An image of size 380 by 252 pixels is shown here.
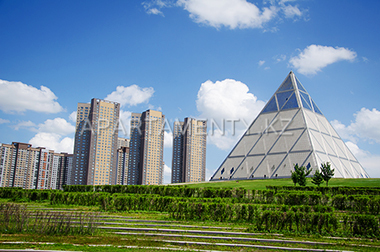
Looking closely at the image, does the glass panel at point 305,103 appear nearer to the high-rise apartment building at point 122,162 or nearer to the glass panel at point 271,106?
the glass panel at point 271,106

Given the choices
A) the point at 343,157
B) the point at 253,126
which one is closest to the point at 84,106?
the point at 253,126

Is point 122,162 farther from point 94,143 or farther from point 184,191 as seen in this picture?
point 184,191

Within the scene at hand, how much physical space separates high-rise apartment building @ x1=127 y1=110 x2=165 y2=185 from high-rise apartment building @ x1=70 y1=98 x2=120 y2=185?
277 inches

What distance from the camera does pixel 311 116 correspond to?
212ft

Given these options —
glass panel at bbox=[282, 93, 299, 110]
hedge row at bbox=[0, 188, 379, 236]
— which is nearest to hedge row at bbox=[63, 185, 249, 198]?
hedge row at bbox=[0, 188, 379, 236]

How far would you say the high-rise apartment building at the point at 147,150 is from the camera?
294 ft

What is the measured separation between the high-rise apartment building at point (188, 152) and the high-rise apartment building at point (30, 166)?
35.2m

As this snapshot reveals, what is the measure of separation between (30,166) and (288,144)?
75.2m

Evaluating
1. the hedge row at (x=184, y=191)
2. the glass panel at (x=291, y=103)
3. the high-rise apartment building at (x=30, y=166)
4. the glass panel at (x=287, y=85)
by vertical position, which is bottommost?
the hedge row at (x=184, y=191)

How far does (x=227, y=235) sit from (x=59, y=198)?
18137 mm

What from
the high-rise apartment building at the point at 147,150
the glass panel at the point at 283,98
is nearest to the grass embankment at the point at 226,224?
the glass panel at the point at 283,98

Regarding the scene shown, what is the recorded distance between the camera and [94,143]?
272ft

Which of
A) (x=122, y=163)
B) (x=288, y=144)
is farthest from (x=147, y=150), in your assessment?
(x=288, y=144)

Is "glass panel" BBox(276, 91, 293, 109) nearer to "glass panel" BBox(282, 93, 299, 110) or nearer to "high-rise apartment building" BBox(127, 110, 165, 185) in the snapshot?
"glass panel" BBox(282, 93, 299, 110)
